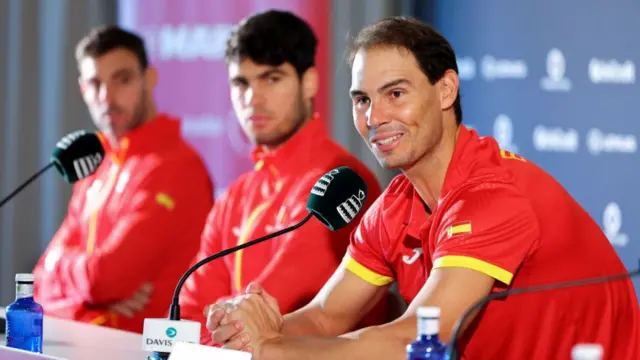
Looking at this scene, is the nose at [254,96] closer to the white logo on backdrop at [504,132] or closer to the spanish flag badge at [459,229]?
the white logo on backdrop at [504,132]

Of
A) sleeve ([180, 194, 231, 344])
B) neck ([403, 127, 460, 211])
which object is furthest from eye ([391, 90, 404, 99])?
sleeve ([180, 194, 231, 344])

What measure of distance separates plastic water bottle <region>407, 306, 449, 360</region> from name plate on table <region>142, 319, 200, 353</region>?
484 millimetres

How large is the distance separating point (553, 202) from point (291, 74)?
3.93ft

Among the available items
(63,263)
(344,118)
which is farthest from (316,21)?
(63,263)

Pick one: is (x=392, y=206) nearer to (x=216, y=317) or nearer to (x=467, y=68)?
(x=216, y=317)

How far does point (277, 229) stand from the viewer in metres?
3.17

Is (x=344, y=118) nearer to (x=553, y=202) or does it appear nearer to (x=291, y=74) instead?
(x=291, y=74)

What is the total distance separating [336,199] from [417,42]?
1.22ft

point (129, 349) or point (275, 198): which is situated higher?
point (275, 198)

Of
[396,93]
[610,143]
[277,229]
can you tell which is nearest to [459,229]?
[396,93]

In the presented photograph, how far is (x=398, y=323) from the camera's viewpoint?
219cm

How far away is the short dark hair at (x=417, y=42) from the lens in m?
2.43

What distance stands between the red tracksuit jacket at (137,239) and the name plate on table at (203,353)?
1.73 metres

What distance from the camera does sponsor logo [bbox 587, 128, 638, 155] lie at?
11.9 ft
